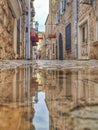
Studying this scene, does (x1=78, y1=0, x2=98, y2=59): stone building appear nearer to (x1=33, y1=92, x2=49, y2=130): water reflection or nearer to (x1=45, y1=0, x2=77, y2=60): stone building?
(x1=45, y1=0, x2=77, y2=60): stone building

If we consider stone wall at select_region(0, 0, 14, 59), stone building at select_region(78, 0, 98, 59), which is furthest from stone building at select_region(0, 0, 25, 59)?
stone building at select_region(78, 0, 98, 59)

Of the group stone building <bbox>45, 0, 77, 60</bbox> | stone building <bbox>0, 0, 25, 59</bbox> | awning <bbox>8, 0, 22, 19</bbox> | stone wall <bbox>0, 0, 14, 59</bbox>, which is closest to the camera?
stone wall <bbox>0, 0, 14, 59</bbox>

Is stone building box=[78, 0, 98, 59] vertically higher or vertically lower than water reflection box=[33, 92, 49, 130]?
higher

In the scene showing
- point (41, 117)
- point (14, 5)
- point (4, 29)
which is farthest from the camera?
point (14, 5)

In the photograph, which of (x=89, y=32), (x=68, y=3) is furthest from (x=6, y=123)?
(x=68, y=3)

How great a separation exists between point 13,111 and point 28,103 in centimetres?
19

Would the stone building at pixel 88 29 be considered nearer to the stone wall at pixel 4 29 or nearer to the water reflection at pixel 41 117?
the stone wall at pixel 4 29

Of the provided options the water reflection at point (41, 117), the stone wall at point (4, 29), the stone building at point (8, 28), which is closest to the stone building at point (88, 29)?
the stone building at point (8, 28)

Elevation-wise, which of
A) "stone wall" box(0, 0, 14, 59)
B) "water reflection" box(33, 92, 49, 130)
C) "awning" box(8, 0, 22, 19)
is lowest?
"water reflection" box(33, 92, 49, 130)

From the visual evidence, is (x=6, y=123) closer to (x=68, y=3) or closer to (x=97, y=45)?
(x=97, y=45)

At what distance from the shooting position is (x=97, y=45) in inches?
430

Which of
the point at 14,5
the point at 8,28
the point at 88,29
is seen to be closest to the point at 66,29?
the point at 88,29

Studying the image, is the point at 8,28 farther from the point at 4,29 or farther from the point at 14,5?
the point at 14,5

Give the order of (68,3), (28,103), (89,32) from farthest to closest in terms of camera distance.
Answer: (68,3)
(89,32)
(28,103)
